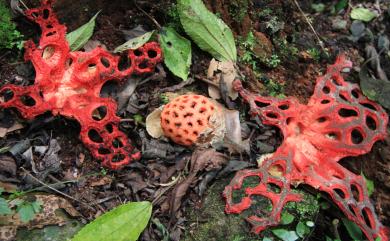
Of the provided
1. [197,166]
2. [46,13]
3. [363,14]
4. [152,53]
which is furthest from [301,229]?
[363,14]

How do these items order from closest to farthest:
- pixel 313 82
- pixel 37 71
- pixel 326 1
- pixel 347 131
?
1. pixel 37 71
2. pixel 347 131
3. pixel 313 82
4. pixel 326 1

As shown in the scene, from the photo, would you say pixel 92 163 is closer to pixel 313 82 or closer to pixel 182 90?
pixel 182 90

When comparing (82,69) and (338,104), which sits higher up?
(82,69)

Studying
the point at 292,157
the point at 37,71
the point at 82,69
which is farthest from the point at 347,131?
the point at 37,71

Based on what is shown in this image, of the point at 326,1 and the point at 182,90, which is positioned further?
the point at 326,1

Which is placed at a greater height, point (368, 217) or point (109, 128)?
point (109, 128)

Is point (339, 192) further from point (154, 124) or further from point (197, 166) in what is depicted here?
point (154, 124)

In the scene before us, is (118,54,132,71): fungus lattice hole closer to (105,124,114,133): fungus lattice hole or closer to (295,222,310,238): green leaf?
(105,124,114,133): fungus lattice hole
